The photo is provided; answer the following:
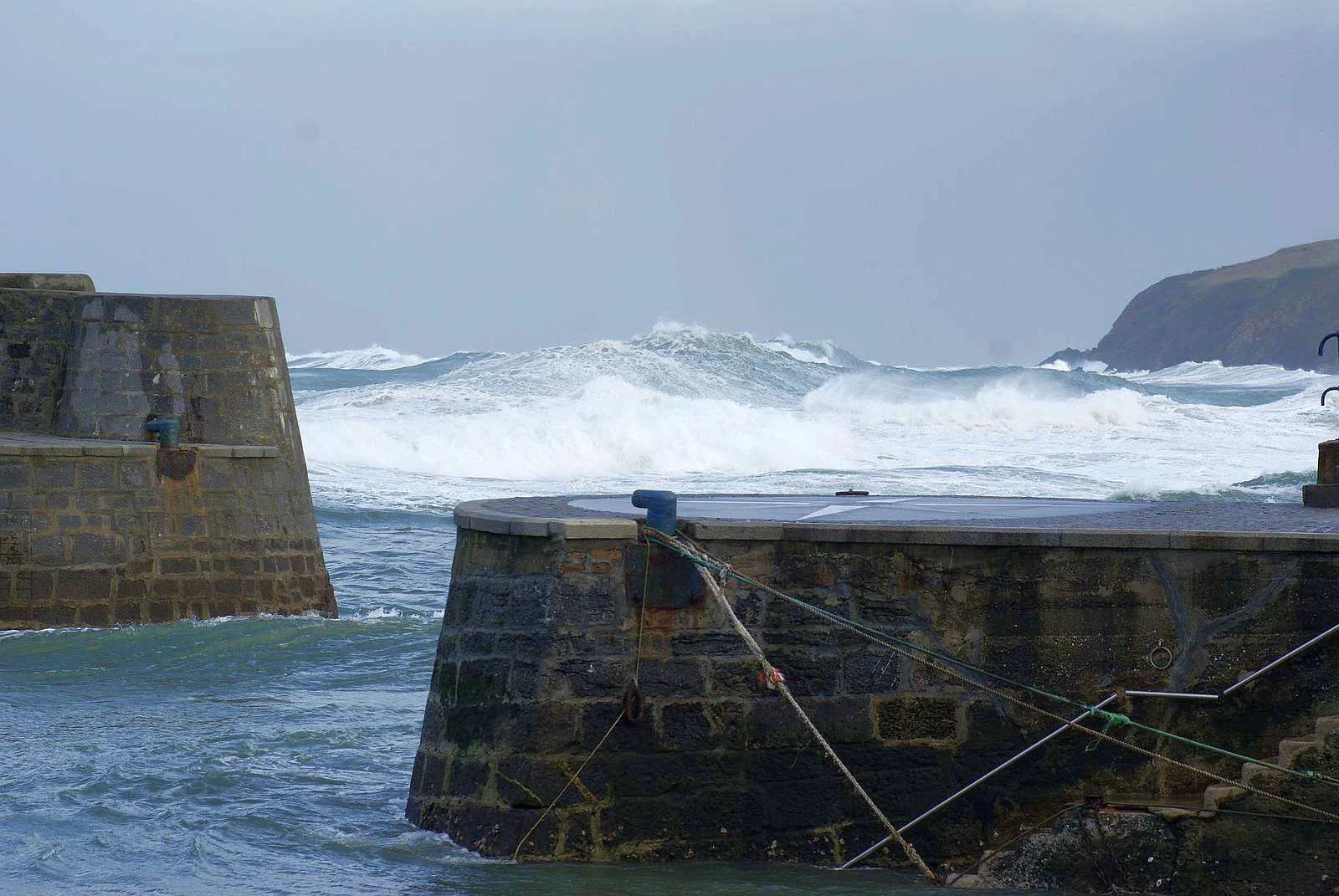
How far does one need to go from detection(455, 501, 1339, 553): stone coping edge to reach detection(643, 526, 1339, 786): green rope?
4.5 inches

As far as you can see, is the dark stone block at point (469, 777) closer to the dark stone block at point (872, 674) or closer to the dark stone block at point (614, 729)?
the dark stone block at point (614, 729)

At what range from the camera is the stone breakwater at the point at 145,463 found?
13.9 m

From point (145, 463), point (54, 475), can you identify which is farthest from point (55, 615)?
point (145, 463)

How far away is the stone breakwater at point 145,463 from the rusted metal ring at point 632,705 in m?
8.05

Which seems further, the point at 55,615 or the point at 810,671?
the point at 55,615

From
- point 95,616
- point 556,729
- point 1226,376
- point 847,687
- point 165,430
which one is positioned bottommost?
point 95,616

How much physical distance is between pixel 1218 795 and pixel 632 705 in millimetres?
2104

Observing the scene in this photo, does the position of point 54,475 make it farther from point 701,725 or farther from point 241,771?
point 701,725

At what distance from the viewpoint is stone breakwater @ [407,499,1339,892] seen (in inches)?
274

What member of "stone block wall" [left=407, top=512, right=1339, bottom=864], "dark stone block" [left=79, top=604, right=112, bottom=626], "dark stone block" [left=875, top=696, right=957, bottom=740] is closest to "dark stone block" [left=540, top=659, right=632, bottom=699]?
"stone block wall" [left=407, top=512, right=1339, bottom=864]

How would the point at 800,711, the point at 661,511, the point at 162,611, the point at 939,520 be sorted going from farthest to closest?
the point at 162,611 < the point at 939,520 < the point at 661,511 < the point at 800,711

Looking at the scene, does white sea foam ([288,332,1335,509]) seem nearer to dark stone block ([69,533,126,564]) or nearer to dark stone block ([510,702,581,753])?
dark stone block ([69,533,126,564])

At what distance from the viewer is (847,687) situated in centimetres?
702

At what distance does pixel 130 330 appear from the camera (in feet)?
49.1
